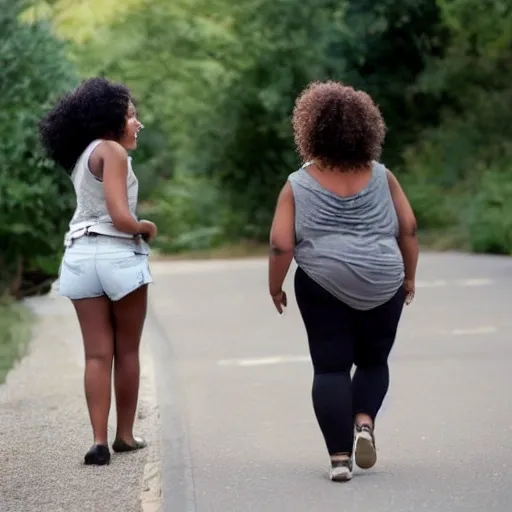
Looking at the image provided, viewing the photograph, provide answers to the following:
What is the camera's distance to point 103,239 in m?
7.82

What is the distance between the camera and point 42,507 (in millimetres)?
6820

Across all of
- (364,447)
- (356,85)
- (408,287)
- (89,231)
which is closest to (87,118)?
(89,231)

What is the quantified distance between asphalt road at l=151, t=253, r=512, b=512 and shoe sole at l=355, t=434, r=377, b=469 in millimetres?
93

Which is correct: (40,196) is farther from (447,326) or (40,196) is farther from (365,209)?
(365,209)

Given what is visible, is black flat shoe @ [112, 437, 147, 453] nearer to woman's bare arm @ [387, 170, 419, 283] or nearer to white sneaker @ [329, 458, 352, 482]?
white sneaker @ [329, 458, 352, 482]

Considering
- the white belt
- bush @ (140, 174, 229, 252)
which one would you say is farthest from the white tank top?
bush @ (140, 174, 229, 252)

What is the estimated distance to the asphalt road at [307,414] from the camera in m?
7.07

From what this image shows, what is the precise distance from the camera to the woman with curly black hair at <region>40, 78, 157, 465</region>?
25.5 feet

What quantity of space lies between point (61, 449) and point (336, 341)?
5.87ft

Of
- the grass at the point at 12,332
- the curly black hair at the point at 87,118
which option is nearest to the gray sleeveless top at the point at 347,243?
the curly black hair at the point at 87,118

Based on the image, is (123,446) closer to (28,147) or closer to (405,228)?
(405,228)

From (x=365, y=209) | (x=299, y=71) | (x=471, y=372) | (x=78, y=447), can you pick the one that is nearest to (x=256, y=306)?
(x=471, y=372)

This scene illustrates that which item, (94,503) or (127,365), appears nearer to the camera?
(94,503)

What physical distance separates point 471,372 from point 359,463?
13.3 ft
